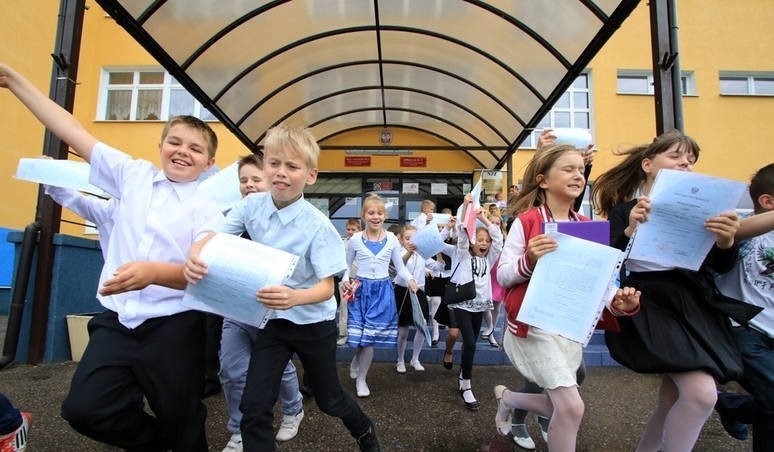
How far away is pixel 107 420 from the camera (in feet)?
5.58

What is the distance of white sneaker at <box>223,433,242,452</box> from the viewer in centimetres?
252

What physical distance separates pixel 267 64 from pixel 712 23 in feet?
41.6

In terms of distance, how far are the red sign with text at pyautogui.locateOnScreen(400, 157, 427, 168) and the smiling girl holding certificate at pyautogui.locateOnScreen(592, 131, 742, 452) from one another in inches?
352

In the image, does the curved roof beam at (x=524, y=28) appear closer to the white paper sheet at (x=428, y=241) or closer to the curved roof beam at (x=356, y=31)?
the curved roof beam at (x=356, y=31)

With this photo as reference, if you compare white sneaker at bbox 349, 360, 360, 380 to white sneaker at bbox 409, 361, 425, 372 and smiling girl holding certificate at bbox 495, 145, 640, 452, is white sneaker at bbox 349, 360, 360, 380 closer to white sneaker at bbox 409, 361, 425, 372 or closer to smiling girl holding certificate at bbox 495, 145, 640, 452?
white sneaker at bbox 409, 361, 425, 372

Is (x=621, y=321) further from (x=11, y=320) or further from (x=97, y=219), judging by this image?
(x=11, y=320)

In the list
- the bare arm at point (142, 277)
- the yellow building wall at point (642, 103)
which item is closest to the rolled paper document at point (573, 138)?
the bare arm at point (142, 277)

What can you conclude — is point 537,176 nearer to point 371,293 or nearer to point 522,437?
point 522,437

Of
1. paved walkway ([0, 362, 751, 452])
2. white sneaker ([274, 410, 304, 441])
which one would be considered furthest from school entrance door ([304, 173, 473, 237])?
white sneaker ([274, 410, 304, 441])

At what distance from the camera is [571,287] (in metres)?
1.88

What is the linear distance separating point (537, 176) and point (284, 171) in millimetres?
1403

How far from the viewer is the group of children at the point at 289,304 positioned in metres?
1.78

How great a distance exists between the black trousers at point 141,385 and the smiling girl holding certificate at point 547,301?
1.55m

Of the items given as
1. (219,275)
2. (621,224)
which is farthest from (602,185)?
(219,275)
